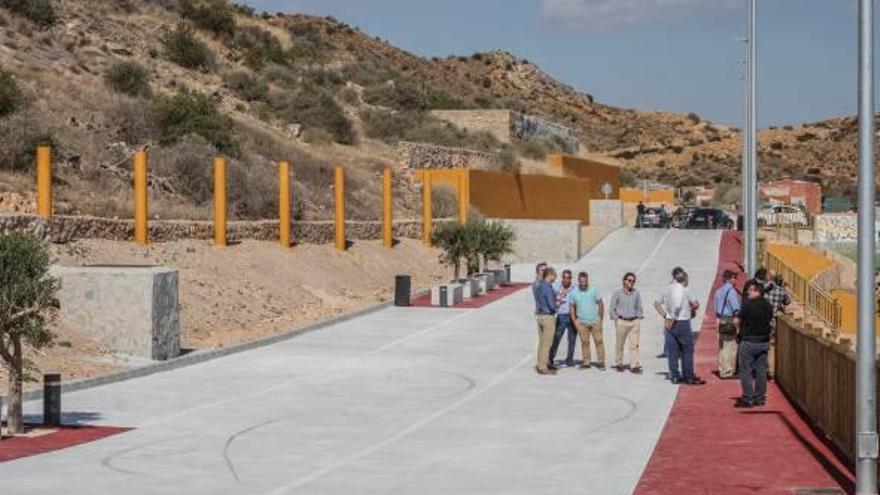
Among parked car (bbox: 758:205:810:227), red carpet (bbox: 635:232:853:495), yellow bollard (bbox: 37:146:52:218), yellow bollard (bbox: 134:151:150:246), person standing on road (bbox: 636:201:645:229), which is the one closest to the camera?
red carpet (bbox: 635:232:853:495)

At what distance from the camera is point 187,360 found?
27062 millimetres

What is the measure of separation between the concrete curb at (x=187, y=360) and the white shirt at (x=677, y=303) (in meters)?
8.80

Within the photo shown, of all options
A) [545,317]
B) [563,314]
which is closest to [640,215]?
[563,314]

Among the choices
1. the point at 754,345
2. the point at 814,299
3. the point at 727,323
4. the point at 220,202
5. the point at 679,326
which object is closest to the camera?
the point at 754,345

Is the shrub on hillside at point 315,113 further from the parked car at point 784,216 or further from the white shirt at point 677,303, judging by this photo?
the white shirt at point 677,303

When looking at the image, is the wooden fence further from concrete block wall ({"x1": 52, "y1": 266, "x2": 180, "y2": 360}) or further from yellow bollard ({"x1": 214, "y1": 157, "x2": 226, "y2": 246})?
yellow bollard ({"x1": 214, "y1": 157, "x2": 226, "y2": 246})

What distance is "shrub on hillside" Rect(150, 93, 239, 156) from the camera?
174 ft

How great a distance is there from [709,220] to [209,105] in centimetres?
3175

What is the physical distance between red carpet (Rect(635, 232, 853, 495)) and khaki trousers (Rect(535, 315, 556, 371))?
2.68m

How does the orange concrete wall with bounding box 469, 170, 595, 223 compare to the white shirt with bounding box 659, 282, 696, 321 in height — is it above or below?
above

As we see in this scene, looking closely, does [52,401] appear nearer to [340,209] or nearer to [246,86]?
[340,209]

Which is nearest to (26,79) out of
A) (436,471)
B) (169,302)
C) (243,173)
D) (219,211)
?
(243,173)

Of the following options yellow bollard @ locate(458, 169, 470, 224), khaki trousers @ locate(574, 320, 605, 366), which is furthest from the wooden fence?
yellow bollard @ locate(458, 169, 470, 224)

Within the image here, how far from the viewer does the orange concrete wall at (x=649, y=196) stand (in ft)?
320
